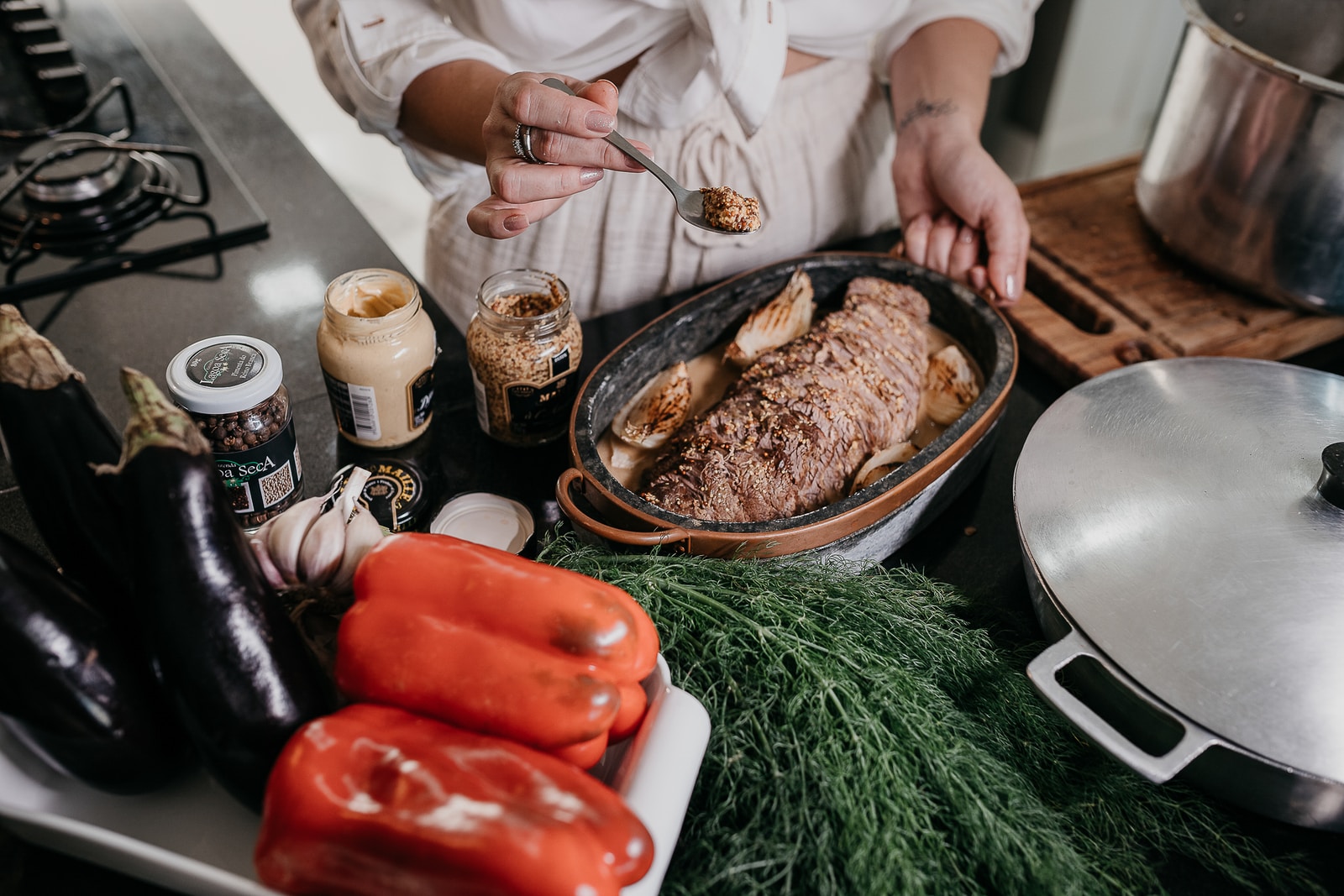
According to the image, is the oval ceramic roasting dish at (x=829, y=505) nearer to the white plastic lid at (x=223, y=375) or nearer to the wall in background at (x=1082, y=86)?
the white plastic lid at (x=223, y=375)

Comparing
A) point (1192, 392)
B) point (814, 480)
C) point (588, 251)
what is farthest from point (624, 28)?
point (1192, 392)

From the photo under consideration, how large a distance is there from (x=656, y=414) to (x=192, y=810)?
668 mm

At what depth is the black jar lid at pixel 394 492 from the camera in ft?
3.35

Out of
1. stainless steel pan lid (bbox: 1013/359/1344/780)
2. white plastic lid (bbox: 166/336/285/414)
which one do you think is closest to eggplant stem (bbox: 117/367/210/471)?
white plastic lid (bbox: 166/336/285/414)

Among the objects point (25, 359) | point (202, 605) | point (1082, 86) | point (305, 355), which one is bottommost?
point (1082, 86)

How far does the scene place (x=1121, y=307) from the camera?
1.44 meters

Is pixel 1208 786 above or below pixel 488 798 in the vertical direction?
below

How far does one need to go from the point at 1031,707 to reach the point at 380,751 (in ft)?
1.97

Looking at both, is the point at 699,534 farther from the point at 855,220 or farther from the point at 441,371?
the point at 855,220

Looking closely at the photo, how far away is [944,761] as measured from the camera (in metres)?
0.73

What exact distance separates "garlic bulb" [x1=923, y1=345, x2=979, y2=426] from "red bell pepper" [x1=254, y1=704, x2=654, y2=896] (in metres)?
0.82

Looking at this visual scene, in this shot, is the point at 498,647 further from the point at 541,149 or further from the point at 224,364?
the point at 541,149

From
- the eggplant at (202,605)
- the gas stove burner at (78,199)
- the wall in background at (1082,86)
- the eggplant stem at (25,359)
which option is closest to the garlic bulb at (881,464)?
the eggplant at (202,605)

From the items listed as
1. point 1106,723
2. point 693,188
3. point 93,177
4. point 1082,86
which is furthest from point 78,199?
point 1082,86
